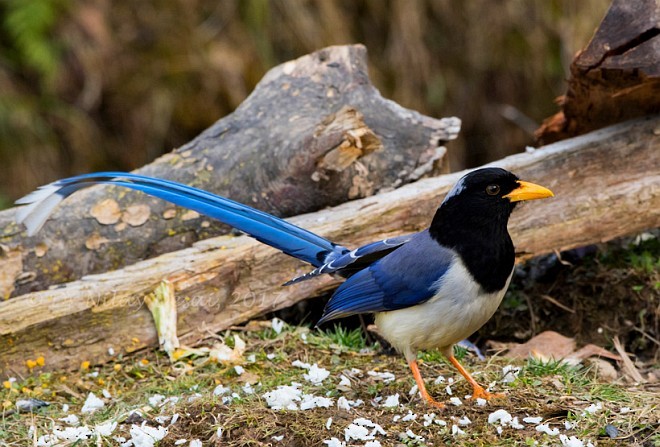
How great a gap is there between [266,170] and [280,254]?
56cm

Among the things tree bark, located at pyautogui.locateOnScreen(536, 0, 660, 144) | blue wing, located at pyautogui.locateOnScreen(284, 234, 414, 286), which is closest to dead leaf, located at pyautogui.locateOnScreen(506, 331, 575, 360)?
blue wing, located at pyautogui.locateOnScreen(284, 234, 414, 286)

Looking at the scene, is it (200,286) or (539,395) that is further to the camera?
(200,286)

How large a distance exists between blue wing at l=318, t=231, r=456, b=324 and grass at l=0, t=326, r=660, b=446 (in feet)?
1.22

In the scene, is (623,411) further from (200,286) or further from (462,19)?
(462,19)

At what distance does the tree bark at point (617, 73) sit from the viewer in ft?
14.5

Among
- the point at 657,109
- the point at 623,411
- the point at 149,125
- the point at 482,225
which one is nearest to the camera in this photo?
the point at 623,411

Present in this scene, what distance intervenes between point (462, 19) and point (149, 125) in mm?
2948

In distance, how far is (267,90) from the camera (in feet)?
18.2

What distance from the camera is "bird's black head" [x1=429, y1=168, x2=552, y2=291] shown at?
384 centimetres

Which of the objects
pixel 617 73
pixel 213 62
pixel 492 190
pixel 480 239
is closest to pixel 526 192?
pixel 492 190

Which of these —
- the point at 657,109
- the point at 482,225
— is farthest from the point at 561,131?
the point at 482,225

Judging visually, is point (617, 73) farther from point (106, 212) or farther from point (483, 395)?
point (106, 212)

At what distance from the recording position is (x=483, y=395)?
12.6 feet

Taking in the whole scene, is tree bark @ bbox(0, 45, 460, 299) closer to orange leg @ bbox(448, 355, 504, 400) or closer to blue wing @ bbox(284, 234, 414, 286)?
blue wing @ bbox(284, 234, 414, 286)
